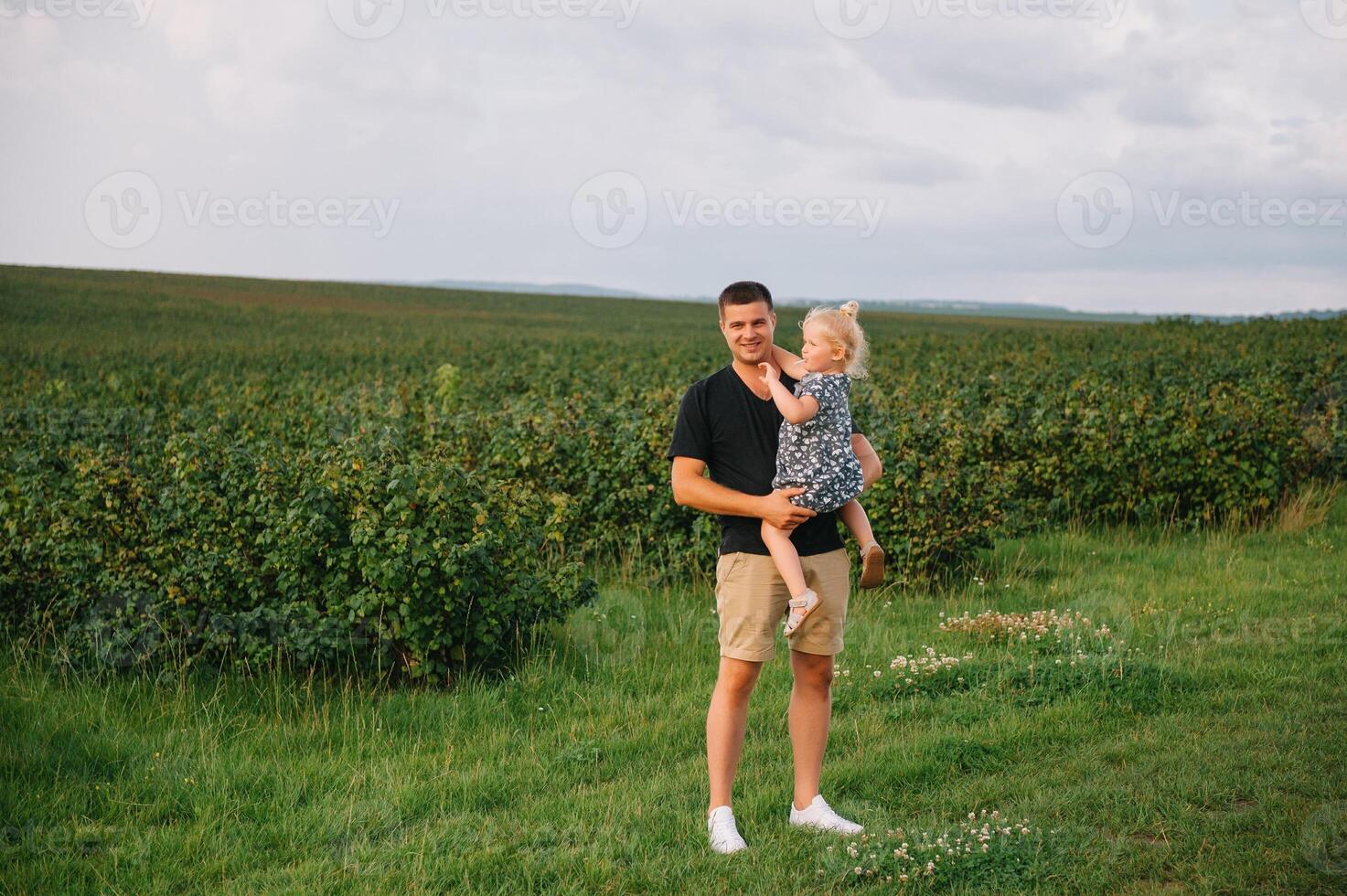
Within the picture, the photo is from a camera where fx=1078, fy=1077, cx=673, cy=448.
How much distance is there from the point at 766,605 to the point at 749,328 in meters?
1.07

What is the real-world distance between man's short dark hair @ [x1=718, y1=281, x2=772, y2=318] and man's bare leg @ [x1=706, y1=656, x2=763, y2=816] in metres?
1.38

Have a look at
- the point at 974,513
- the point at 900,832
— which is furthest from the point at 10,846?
the point at 974,513

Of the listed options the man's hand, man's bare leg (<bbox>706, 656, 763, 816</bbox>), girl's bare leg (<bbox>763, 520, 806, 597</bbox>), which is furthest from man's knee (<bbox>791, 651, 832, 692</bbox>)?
the man's hand

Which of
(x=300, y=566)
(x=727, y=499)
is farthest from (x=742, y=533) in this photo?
(x=300, y=566)

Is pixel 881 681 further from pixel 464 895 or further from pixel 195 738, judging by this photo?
pixel 195 738

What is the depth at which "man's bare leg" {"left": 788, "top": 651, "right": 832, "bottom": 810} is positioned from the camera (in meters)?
4.38

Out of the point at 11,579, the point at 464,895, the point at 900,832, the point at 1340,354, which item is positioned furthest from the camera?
the point at 1340,354

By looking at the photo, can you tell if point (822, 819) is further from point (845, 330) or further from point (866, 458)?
point (845, 330)

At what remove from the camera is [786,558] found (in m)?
4.07

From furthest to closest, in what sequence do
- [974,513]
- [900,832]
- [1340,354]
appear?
[1340,354], [974,513], [900,832]

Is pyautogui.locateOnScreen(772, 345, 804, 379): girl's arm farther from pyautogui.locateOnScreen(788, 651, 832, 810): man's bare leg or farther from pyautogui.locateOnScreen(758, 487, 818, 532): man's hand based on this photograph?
pyautogui.locateOnScreen(788, 651, 832, 810): man's bare leg

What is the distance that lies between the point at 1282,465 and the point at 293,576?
9.92 meters

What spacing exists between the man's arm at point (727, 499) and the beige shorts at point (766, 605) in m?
0.21

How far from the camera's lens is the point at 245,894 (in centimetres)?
413
